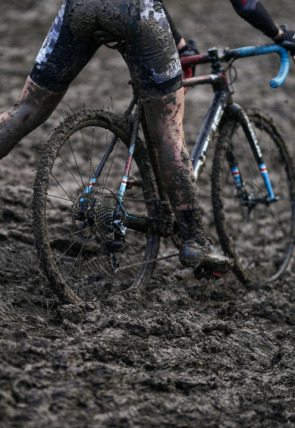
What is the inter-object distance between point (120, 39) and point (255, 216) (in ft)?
6.74

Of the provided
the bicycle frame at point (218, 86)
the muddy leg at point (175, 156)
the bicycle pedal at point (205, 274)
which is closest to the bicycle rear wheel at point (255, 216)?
the bicycle frame at point (218, 86)

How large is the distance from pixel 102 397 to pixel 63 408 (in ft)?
0.63

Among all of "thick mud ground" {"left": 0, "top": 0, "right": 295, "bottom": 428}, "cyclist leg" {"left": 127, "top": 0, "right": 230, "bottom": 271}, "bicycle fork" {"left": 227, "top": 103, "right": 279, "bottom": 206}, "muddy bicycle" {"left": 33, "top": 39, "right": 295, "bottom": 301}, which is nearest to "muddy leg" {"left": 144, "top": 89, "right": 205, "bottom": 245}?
"cyclist leg" {"left": 127, "top": 0, "right": 230, "bottom": 271}

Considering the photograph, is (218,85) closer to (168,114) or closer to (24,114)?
(168,114)

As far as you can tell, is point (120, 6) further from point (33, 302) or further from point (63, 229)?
point (63, 229)

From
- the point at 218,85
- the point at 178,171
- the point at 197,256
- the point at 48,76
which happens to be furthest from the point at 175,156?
the point at 218,85

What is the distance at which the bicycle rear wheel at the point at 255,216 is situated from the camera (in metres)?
4.23

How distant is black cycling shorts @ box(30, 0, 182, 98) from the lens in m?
3.04

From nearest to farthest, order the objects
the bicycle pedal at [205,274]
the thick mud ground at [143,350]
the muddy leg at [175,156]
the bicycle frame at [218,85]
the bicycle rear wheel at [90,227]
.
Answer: the thick mud ground at [143,350] < the bicycle rear wheel at [90,227] < the muddy leg at [175,156] < the bicycle pedal at [205,274] < the bicycle frame at [218,85]

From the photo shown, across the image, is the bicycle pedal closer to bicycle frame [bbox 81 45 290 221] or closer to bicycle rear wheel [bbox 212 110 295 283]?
bicycle rear wheel [bbox 212 110 295 283]

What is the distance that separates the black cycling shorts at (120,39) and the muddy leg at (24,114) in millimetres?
47

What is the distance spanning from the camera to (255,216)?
15.4 feet

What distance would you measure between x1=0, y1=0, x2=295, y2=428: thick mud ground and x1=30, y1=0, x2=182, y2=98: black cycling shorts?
13.0 inches

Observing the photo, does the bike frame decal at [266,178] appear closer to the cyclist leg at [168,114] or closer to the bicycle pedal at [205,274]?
the bicycle pedal at [205,274]
